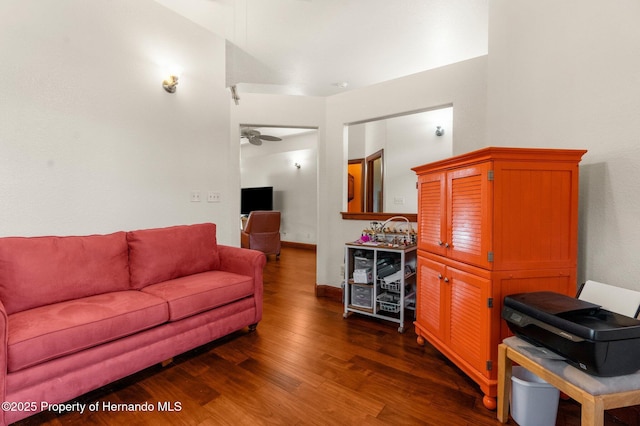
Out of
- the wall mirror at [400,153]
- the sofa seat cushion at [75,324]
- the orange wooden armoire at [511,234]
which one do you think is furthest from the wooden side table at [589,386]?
the wall mirror at [400,153]

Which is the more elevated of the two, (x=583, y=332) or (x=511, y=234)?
(x=511, y=234)

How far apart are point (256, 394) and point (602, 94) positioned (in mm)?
2539

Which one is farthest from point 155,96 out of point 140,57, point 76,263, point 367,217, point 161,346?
point 367,217

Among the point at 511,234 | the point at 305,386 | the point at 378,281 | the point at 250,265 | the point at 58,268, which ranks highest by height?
the point at 511,234

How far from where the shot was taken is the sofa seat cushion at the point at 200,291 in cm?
194

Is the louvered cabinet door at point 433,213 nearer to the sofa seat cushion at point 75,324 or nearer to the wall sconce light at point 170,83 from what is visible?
the sofa seat cushion at point 75,324

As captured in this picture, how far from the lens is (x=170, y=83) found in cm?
274

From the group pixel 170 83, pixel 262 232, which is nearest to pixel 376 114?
pixel 170 83

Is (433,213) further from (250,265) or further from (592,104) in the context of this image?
(250,265)

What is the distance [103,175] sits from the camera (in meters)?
2.36

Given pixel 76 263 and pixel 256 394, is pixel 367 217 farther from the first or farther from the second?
pixel 76 263

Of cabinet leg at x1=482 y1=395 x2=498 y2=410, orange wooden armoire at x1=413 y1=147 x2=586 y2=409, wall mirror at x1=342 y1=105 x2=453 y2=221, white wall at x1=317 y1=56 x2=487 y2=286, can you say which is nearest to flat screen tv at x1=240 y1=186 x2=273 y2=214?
wall mirror at x1=342 y1=105 x2=453 y2=221

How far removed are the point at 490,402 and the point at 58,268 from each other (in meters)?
2.65

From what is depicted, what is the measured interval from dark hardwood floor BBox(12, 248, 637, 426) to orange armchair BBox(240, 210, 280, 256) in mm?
3333
